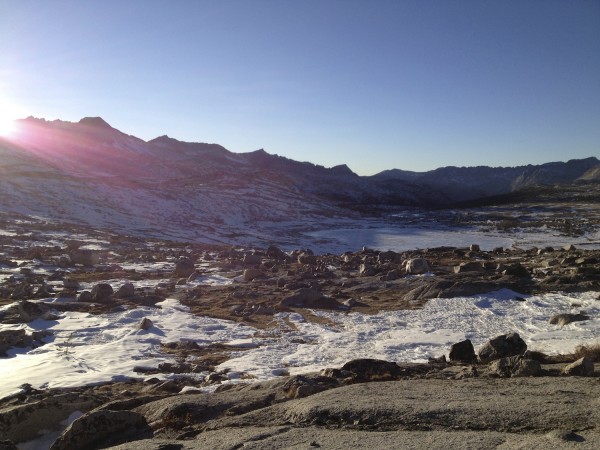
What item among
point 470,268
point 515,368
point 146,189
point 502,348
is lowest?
point 470,268

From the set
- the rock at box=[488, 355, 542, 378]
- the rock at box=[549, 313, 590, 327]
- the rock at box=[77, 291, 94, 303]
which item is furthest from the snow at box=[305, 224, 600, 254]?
the rock at box=[488, 355, 542, 378]

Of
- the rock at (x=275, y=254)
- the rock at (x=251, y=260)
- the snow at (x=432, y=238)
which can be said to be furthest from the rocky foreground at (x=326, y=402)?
the snow at (x=432, y=238)

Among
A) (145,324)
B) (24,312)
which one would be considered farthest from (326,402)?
(24,312)

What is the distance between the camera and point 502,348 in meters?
10.2

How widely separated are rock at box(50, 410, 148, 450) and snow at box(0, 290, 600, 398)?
338cm

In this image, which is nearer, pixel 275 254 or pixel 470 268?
pixel 470 268

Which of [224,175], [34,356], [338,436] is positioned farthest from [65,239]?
Answer: [224,175]

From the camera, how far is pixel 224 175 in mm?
91125

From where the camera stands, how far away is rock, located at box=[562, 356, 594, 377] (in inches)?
320

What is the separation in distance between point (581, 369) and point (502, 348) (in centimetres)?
205

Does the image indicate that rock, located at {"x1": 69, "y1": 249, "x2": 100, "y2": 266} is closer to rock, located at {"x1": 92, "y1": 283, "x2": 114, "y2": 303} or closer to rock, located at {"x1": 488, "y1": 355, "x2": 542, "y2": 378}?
rock, located at {"x1": 92, "y1": 283, "x2": 114, "y2": 303}

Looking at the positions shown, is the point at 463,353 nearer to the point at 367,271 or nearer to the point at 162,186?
the point at 367,271

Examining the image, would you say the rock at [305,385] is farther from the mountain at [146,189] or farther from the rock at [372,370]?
the mountain at [146,189]

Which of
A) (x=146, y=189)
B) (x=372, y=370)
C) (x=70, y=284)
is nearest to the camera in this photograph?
(x=372, y=370)
